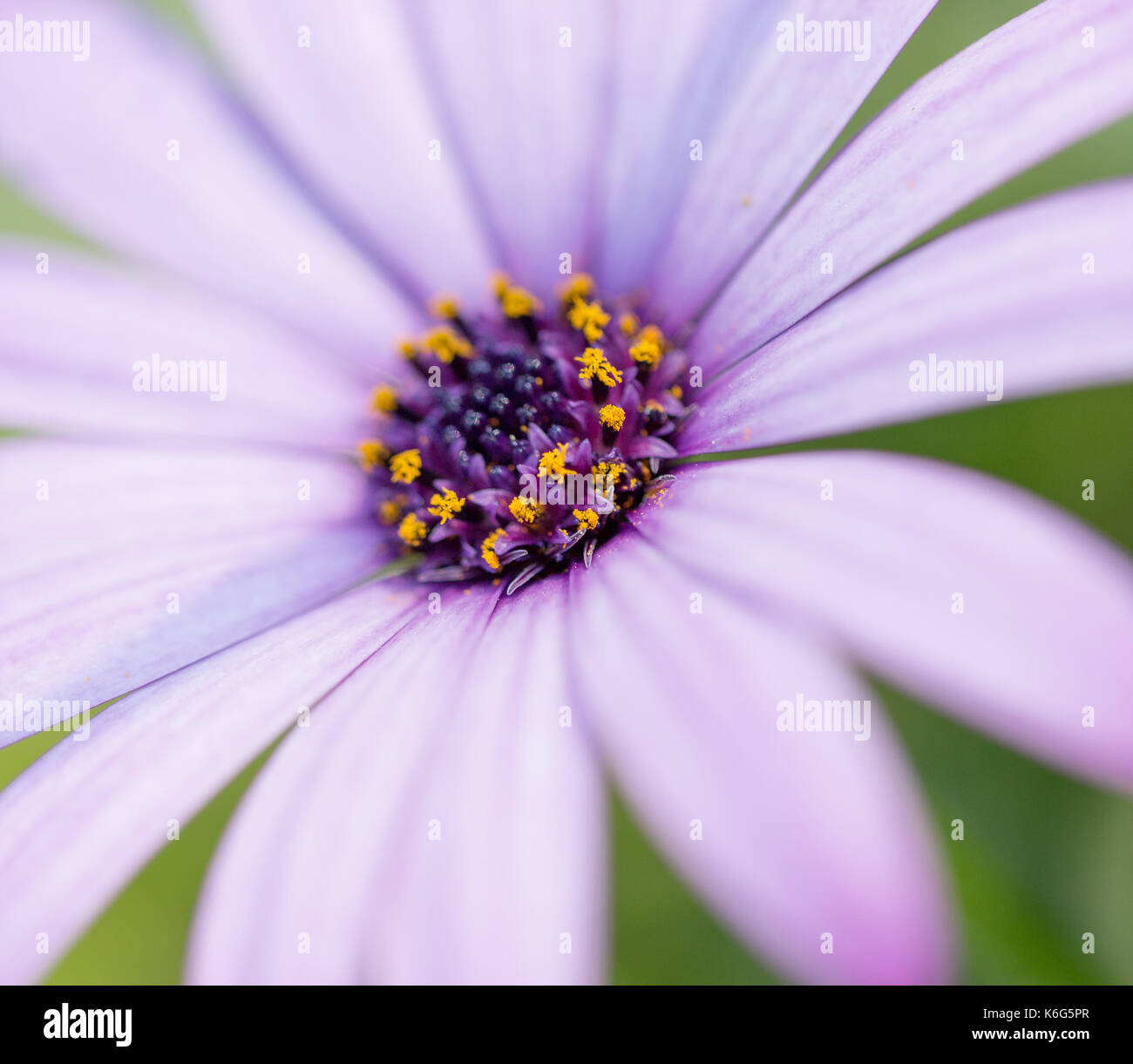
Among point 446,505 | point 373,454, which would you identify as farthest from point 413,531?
point 373,454

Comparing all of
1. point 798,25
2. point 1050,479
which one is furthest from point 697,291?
point 1050,479

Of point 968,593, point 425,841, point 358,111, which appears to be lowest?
point 425,841

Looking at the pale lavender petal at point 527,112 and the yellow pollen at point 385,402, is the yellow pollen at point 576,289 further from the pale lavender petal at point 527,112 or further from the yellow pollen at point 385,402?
the yellow pollen at point 385,402

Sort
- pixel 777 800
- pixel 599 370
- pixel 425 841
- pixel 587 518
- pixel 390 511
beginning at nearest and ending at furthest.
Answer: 1. pixel 777 800
2. pixel 425 841
3. pixel 587 518
4. pixel 599 370
5. pixel 390 511

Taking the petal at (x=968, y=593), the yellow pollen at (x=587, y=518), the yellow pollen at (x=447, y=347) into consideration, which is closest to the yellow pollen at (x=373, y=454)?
the yellow pollen at (x=447, y=347)

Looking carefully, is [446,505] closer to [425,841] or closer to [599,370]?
[599,370]

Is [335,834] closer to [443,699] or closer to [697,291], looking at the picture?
[443,699]
